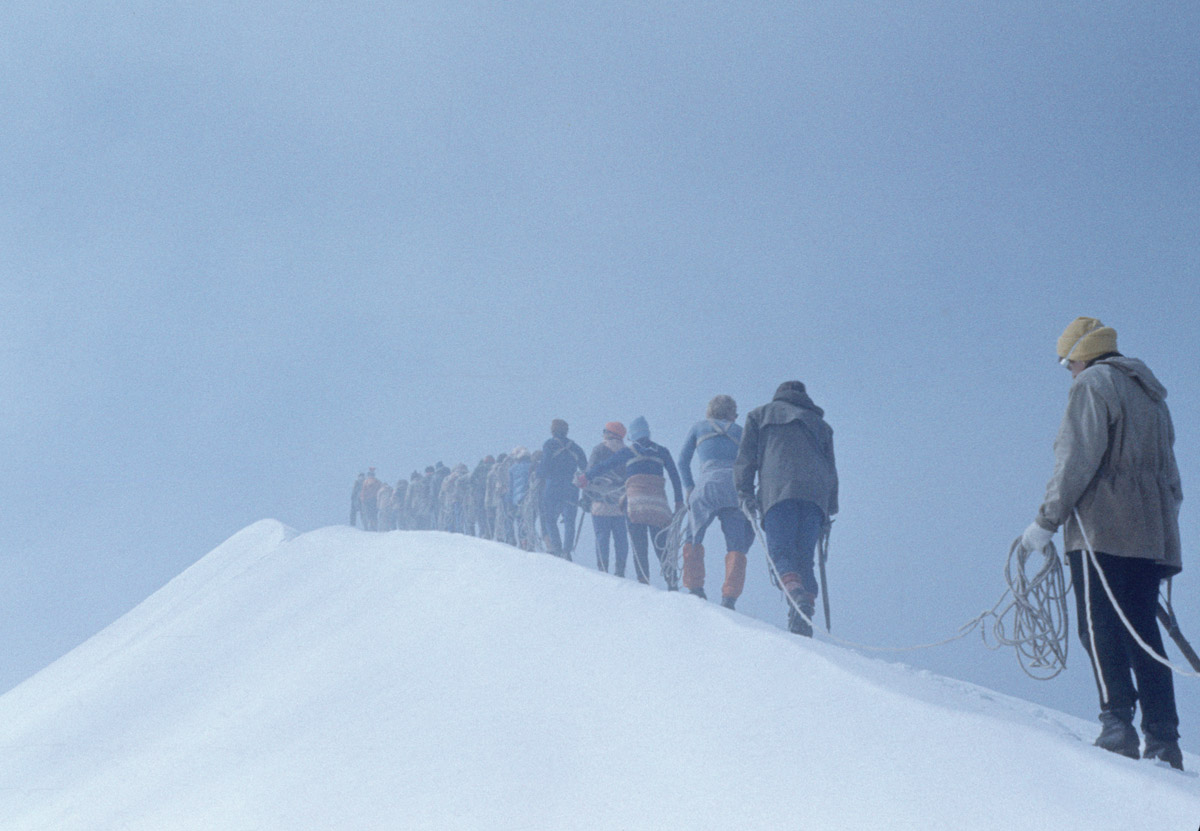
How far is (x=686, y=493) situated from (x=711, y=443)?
462mm

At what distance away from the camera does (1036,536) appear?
3582 mm

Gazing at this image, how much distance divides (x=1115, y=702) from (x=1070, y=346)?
1279 millimetres

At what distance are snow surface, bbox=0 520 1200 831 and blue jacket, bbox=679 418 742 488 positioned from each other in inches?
75.1

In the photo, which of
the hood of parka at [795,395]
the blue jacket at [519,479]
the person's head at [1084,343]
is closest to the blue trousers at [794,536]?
the hood of parka at [795,395]

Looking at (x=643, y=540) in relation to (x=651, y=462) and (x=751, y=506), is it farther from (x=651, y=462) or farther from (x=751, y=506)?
(x=751, y=506)

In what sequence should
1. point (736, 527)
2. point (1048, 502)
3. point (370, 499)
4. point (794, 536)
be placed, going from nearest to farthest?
point (1048, 502)
point (794, 536)
point (736, 527)
point (370, 499)

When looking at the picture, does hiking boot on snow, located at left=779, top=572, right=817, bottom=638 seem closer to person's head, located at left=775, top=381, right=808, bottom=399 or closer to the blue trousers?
the blue trousers

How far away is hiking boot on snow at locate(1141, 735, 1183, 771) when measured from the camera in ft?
10.5

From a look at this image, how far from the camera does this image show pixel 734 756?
2.71 m

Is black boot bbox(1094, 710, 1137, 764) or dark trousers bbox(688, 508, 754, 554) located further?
dark trousers bbox(688, 508, 754, 554)

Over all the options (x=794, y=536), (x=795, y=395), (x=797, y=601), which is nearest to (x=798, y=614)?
(x=797, y=601)

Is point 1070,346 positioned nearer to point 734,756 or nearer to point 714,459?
point 734,756

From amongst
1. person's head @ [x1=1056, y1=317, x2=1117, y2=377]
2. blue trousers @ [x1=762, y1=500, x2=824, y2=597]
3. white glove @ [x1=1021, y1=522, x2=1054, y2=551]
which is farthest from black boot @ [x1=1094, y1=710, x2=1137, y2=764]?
blue trousers @ [x1=762, y1=500, x2=824, y2=597]

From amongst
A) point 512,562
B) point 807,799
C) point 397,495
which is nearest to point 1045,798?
point 807,799
